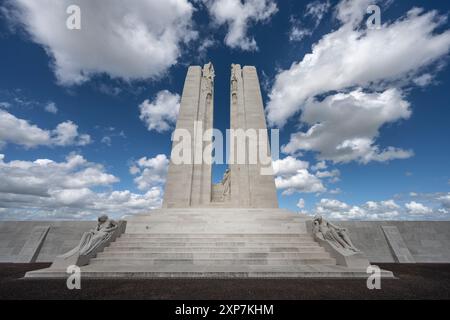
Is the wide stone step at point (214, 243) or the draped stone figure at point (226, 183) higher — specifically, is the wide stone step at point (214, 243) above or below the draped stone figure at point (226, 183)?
below

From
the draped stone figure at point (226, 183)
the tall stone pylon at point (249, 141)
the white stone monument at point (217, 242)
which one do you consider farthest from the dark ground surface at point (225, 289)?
the draped stone figure at point (226, 183)

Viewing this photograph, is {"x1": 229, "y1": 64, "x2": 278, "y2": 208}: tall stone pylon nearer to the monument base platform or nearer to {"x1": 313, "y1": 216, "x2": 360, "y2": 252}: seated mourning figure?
the monument base platform

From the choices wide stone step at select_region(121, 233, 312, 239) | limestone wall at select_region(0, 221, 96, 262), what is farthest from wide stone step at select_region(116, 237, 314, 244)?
limestone wall at select_region(0, 221, 96, 262)

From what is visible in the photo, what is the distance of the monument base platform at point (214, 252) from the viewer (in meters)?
6.62

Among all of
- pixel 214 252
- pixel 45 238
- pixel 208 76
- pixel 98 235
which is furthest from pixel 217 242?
pixel 208 76

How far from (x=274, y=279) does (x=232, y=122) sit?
16.9 meters

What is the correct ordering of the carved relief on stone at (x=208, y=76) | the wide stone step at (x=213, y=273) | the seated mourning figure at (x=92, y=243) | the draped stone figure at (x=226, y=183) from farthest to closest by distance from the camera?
the carved relief on stone at (x=208, y=76), the draped stone figure at (x=226, y=183), the seated mourning figure at (x=92, y=243), the wide stone step at (x=213, y=273)

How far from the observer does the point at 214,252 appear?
28.1 ft

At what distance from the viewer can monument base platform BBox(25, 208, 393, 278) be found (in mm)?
6625

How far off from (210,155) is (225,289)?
597 inches

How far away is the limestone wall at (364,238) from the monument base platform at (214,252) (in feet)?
12.6

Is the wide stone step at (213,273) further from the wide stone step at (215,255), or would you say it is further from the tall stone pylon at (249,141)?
the tall stone pylon at (249,141)

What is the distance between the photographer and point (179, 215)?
502 inches
